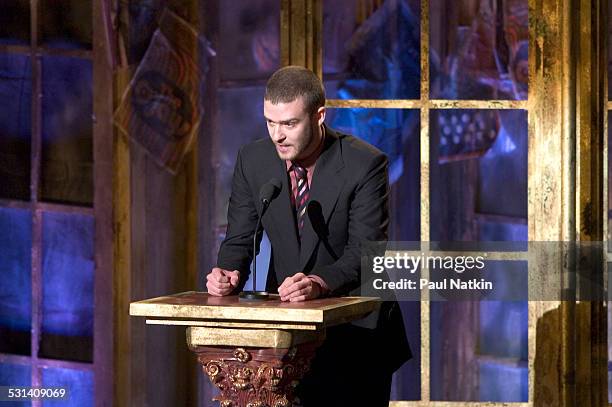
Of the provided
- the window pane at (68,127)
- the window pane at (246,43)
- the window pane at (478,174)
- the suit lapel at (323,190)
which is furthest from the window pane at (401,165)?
the suit lapel at (323,190)

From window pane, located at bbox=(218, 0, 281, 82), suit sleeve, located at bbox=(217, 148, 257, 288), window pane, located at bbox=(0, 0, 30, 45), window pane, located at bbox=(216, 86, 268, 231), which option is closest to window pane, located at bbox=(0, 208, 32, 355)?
window pane, located at bbox=(0, 0, 30, 45)

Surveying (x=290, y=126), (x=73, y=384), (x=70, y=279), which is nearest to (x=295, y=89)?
(x=290, y=126)

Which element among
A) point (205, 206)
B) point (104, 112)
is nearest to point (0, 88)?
point (104, 112)

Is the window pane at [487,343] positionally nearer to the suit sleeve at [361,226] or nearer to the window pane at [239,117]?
the window pane at [239,117]

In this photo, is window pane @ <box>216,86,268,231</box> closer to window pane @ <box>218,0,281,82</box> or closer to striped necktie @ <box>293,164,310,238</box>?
window pane @ <box>218,0,281,82</box>

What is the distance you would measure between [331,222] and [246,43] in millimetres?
1537

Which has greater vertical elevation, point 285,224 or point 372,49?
point 372,49

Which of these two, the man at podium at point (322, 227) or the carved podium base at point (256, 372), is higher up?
the man at podium at point (322, 227)

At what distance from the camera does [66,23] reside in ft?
14.8

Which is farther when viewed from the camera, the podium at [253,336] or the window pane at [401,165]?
the window pane at [401,165]

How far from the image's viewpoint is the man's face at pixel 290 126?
3135 mm

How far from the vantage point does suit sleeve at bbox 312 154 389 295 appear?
3.05m

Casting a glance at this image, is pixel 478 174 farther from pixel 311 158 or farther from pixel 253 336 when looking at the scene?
pixel 253 336

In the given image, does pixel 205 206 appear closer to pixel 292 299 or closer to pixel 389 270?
pixel 389 270
